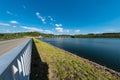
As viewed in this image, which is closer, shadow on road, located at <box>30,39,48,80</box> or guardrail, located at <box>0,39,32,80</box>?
guardrail, located at <box>0,39,32,80</box>

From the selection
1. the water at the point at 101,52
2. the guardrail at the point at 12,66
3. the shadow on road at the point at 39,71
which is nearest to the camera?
the guardrail at the point at 12,66

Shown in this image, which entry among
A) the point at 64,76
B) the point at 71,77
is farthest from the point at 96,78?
the point at 64,76

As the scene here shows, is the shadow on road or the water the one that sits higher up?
the shadow on road

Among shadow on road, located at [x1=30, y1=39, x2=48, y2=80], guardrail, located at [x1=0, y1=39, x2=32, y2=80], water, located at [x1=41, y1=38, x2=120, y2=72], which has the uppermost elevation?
guardrail, located at [x1=0, y1=39, x2=32, y2=80]

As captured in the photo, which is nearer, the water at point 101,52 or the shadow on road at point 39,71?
the shadow on road at point 39,71

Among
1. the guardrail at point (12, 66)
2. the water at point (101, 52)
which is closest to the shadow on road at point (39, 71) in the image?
the guardrail at point (12, 66)

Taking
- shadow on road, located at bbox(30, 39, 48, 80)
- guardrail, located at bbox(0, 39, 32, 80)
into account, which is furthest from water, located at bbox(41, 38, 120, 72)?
guardrail, located at bbox(0, 39, 32, 80)

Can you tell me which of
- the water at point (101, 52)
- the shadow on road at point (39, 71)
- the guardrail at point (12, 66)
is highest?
the guardrail at point (12, 66)

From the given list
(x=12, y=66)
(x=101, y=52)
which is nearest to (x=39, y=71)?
(x=12, y=66)

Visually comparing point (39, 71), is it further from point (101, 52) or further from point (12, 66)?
point (101, 52)

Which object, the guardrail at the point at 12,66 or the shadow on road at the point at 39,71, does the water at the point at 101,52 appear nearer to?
the shadow on road at the point at 39,71

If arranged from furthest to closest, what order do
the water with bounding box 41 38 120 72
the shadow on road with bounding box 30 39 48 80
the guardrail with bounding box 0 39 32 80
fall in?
the water with bounding box 41 38 120 72
the shadow on road with bounding box 30 39 48 80
the guardrail with bounding box 0 39 32 80

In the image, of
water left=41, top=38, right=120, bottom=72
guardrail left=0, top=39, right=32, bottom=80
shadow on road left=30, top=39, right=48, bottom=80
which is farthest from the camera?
water left=41, top=38, right=120, bottom=72

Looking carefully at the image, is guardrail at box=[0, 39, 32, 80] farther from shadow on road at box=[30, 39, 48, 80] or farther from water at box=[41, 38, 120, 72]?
water at box=[41, 38, 120, 72]
